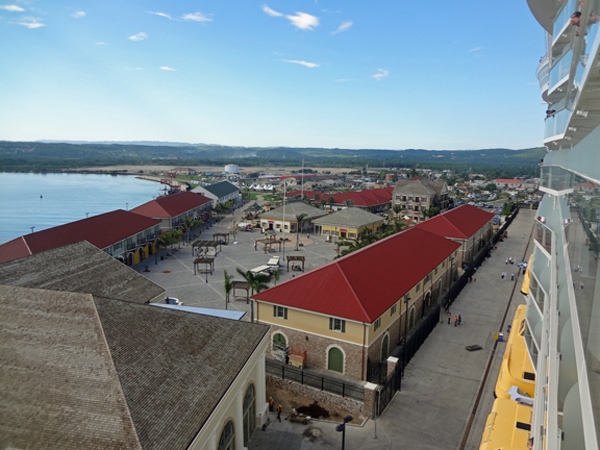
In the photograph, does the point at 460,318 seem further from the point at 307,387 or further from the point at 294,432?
the point at 294,432

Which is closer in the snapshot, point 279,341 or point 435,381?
point 435,381

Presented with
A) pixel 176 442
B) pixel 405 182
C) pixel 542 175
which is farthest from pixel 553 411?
pixel 405 182

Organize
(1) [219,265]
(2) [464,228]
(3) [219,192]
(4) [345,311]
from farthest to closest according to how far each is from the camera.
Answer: (3) [219,192]
(2) [464,228]
(1) [219,265]
(4) [345,311]

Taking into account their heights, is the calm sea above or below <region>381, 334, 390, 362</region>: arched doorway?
below

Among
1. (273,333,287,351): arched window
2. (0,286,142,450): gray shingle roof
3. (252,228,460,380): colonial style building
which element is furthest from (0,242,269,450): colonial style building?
(273,333,287,351): arched window

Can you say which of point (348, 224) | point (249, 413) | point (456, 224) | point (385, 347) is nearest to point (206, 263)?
A: point (348, 224)

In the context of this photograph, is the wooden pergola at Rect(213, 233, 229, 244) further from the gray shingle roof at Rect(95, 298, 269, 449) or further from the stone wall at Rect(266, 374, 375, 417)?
the gray shingle roof at Rect(95, 298, 269, 449)

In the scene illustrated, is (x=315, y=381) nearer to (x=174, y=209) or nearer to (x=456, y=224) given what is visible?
(x=456, y=224)
